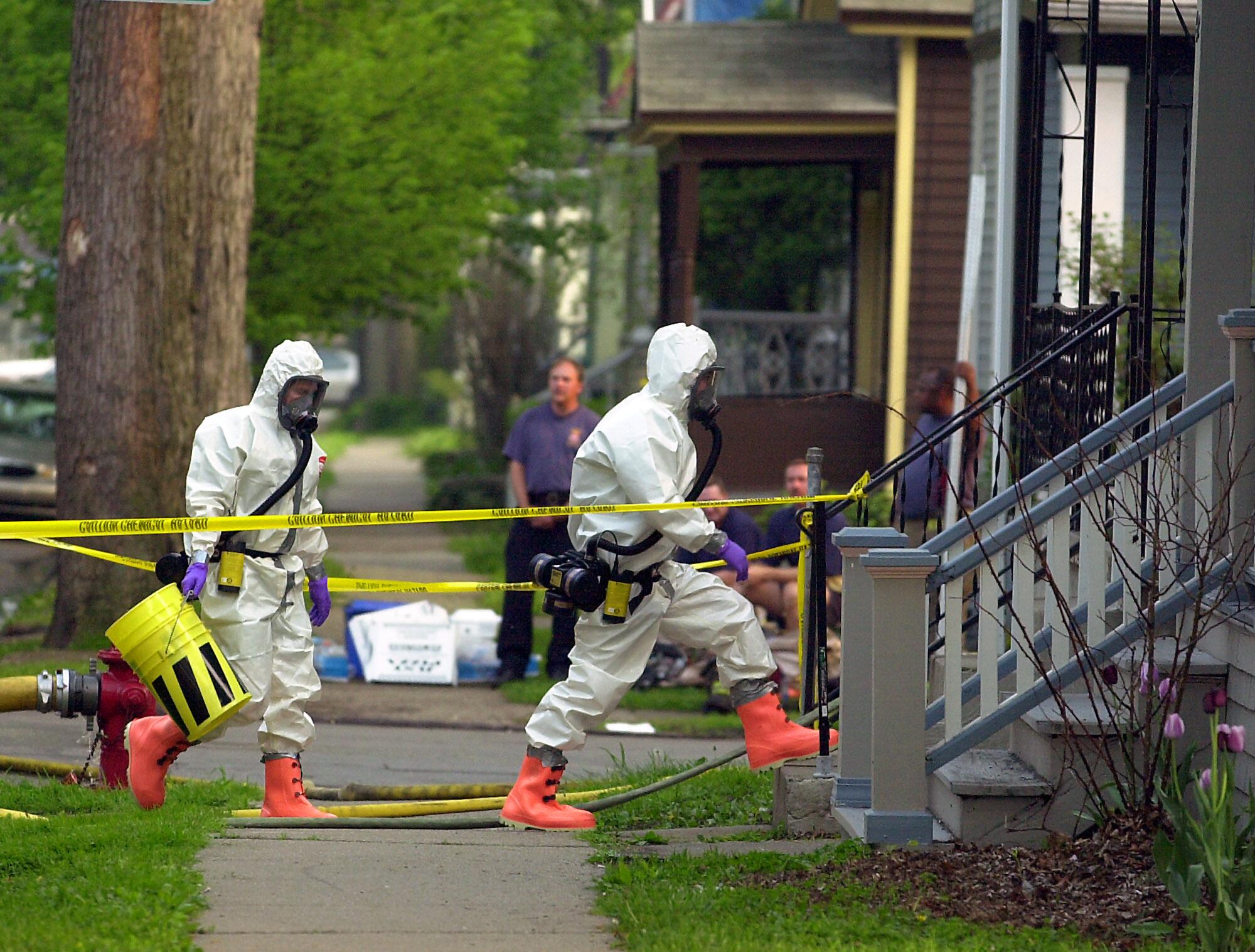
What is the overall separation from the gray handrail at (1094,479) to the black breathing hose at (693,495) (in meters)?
0.97

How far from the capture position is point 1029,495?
6.46 m

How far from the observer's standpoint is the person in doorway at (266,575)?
6.71m

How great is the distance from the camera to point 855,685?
6.26 metres

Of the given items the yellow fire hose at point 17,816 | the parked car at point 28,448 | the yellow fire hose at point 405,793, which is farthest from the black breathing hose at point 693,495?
the parked car at point 28,448

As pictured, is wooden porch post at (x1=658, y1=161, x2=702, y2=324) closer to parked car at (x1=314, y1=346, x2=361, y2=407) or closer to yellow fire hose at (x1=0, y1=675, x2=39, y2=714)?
yellow fire hose at (x1=0, y1=675, x2=39, y2=714)

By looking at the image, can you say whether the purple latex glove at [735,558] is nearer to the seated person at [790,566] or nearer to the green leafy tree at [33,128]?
the seated person at [790,566]

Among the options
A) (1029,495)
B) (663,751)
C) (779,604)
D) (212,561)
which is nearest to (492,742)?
(663,751)

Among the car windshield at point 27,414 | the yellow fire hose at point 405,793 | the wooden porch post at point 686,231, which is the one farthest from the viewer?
the car windshield at point 27,414

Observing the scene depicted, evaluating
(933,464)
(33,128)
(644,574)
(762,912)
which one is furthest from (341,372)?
(762,912)

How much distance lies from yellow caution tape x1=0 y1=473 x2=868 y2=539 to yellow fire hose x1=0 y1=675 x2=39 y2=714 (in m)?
0.75

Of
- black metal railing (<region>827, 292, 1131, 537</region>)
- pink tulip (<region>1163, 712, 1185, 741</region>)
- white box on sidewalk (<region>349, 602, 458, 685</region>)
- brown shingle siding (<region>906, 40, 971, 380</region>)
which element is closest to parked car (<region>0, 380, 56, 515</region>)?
white box on sidewalk (<region>349, 602, 458, 685</region>)

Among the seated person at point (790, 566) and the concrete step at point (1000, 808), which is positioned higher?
the seated person at point (790, 566)

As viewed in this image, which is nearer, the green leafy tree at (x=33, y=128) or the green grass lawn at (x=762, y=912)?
the green grass lawn at (x=762, y=912)

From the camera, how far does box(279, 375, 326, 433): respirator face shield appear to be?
680cm
